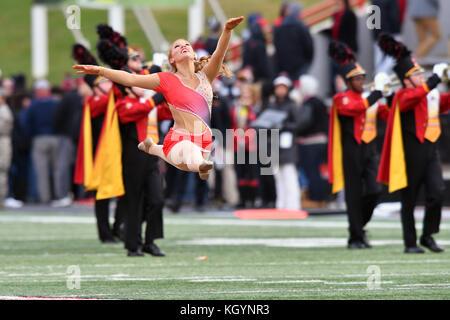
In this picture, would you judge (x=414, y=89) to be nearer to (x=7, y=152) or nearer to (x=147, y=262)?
(x=147, y=262)

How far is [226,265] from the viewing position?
37.1 feet

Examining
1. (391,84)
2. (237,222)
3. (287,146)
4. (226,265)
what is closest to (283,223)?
(237,222)

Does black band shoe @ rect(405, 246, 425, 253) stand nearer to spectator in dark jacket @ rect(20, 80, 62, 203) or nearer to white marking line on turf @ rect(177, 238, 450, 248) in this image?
Answer: white marking line on turf @ rect(177, 238, 450, 248)

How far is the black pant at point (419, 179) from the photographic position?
40.8ft

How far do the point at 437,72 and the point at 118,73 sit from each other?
4304 millimetres

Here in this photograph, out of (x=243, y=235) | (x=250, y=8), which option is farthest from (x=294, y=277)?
(x=250, y=8)

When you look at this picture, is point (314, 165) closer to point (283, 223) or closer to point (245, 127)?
point (245, 127)

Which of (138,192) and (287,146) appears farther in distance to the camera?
(287,146)

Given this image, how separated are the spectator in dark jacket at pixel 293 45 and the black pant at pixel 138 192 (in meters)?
9.07

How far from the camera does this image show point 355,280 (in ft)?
31.9

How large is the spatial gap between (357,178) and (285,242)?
1468 mm

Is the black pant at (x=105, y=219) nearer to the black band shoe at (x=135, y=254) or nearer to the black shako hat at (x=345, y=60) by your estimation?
the black band shoe at (x=135, y=254)

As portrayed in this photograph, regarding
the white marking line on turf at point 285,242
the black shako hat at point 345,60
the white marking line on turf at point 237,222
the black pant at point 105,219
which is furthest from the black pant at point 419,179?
the white marking line on turf at point 237,222
